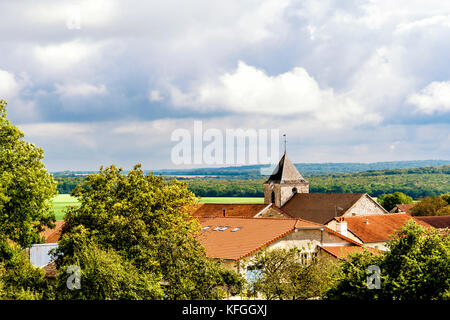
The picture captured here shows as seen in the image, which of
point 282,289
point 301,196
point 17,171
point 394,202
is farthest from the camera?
point 394,202

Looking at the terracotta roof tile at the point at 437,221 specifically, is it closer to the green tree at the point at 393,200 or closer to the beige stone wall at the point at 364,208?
the beige stone wall at the point at 364,208

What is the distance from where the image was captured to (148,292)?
2264cm

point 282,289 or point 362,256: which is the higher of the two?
point 362,256

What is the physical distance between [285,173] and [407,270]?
66.4 metres

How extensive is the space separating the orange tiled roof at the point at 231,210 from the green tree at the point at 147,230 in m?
26.4

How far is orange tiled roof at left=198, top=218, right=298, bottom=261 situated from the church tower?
40.2 metres

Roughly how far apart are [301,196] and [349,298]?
62815 millimetres

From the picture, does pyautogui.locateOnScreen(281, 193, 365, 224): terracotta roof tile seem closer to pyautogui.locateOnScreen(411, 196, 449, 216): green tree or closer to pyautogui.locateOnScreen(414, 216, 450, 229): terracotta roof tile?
pyautogui.locateOnScreen(414, 216, 450, 229): terracotta roof tile

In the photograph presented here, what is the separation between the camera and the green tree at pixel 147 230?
2473cm

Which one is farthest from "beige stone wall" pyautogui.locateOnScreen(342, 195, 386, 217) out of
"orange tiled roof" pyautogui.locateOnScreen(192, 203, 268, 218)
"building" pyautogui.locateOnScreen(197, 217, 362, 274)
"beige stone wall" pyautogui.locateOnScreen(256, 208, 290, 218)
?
"building" pyautogui.locateOnScreen(197, 217, 362, 274)

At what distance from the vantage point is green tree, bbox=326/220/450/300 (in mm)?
20509

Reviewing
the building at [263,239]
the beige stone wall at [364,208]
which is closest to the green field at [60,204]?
the beige stone wall at [364,208]

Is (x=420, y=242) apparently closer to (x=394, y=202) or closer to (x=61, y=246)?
(x=61, y=246)

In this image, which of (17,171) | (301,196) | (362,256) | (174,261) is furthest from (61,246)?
(301,196)
